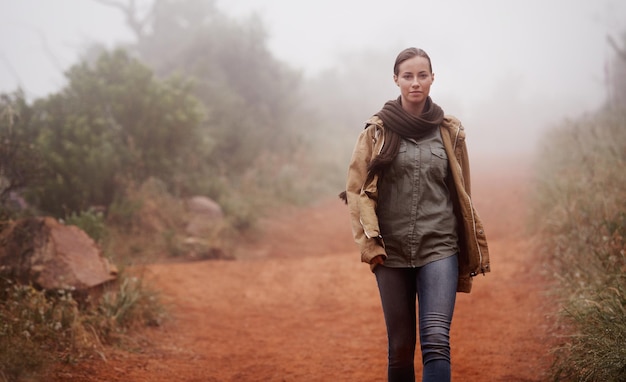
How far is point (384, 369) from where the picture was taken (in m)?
4.14

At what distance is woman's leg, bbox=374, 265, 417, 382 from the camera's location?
268 cm

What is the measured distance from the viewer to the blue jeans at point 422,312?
2.54m

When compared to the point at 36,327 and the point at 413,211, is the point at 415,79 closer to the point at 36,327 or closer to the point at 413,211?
the point at 413,211

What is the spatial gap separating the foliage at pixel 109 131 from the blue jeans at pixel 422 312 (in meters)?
6.66

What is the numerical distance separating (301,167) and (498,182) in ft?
18.5

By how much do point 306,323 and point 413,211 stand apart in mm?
3241

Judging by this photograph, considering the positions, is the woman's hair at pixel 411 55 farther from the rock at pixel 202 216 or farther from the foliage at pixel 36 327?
the rock at pixel 202 216

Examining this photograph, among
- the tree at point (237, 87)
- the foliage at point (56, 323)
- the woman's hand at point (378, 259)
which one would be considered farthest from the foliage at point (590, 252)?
the tree at point (237, 87)

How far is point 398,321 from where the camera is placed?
105 inches

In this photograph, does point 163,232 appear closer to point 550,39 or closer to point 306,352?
point 306,352

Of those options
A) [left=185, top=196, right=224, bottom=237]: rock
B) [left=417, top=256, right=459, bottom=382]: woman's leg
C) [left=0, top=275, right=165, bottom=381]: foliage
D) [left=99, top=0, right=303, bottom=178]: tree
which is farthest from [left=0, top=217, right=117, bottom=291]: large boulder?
[left=99, top=0, right=303, bottom=178]: tree

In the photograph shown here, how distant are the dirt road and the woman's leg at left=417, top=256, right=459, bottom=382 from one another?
148 centimetres

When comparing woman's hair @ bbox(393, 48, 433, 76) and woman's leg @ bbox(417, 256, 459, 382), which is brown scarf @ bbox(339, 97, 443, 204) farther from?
woman's leg @ bbox(417, 256, 459, 382)

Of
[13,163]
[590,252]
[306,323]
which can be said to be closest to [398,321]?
[306,323]
